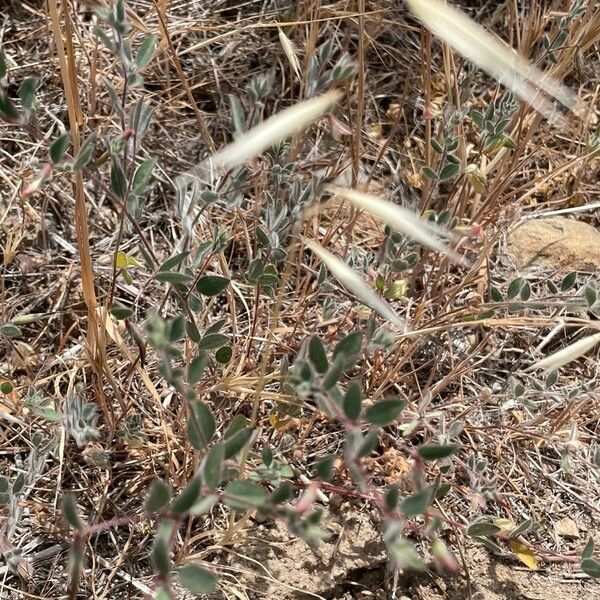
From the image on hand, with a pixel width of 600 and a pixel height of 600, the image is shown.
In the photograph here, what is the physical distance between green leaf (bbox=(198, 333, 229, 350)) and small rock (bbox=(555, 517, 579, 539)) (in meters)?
0.80

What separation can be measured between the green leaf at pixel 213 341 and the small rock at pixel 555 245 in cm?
97

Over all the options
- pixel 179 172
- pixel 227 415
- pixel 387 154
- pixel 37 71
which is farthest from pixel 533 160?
pixel 37 71

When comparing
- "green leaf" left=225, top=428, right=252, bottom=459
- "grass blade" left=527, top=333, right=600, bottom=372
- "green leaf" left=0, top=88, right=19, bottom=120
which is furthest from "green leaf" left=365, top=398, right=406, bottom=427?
"green leaf" left=0, top=88, right=19, bottom=120

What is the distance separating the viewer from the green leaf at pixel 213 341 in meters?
1.25

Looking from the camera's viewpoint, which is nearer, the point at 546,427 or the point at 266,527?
the point at 266,527

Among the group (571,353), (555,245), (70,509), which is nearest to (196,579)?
(70,509)

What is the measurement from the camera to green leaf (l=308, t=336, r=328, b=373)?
100 centimetres

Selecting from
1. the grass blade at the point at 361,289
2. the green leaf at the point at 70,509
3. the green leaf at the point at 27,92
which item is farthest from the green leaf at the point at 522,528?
the green leaf at the point at 27,92

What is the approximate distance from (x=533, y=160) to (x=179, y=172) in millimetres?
943

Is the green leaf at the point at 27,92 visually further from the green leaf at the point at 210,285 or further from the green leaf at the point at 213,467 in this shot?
the green leaf at the point at 213,467

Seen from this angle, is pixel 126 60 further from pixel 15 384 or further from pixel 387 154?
pixel 387 154

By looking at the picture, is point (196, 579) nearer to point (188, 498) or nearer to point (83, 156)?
point (188, 498)

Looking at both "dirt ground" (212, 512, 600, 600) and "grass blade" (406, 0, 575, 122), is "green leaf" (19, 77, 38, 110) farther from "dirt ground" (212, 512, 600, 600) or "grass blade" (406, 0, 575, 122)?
"dirt ground" (212, 512, 600, 600)

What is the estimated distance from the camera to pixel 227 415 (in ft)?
5.01
